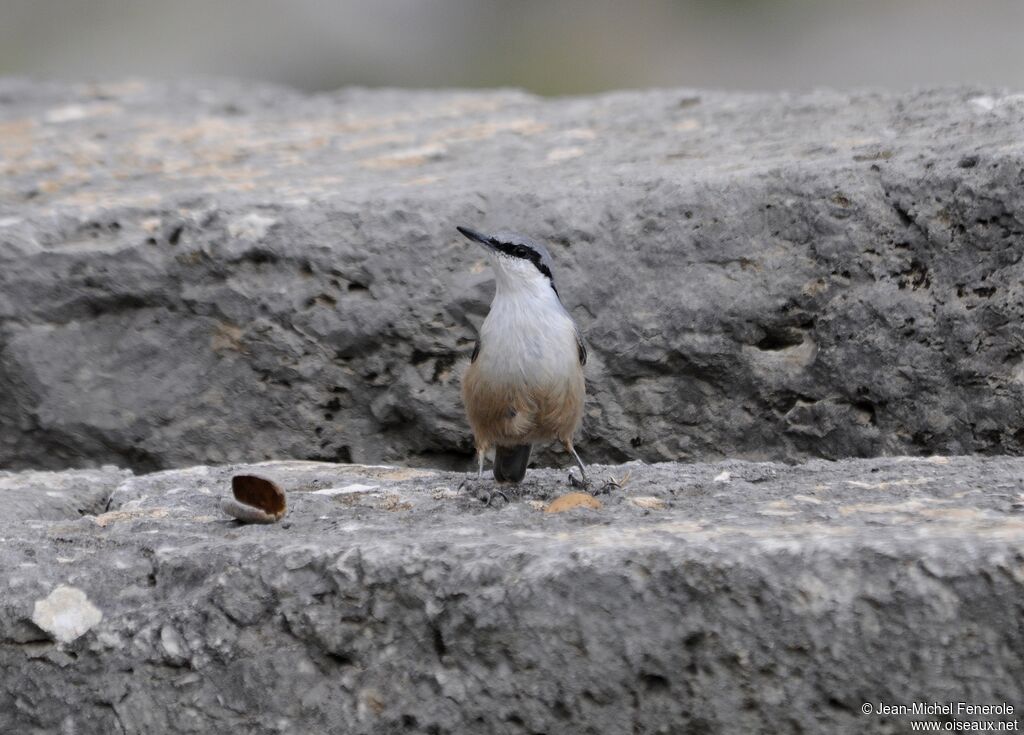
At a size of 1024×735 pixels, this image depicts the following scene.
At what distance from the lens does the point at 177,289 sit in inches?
179

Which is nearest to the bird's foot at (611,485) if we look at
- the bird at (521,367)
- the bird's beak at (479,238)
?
the bird at (521,367)

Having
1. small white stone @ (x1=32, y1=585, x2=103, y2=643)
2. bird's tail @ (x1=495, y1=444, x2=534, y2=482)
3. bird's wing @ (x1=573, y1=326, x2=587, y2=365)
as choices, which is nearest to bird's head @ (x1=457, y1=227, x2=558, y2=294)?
bird's wing @ (x1=573, y1=326, x2=587, y2=365)

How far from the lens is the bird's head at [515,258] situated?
4031mm

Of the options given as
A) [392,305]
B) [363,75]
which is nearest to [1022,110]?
[392,305]

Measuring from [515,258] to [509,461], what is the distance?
617 mm

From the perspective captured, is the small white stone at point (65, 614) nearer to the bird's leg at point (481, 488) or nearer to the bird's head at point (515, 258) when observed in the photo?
the bird's leg at point (481, 488)

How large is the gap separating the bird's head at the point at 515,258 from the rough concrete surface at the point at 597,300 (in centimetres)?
28

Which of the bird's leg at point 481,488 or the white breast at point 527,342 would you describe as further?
the white breast at point 527,342

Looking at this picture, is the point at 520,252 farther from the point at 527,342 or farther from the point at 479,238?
the point at 527,342

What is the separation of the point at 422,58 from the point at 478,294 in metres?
9.13

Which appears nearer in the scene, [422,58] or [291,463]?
[291,463]

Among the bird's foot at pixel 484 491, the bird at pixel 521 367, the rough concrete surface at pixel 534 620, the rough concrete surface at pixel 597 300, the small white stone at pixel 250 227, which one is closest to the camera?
the rough concrete surface at pixel 534 620

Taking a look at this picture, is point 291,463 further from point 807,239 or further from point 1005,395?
point 1005,395

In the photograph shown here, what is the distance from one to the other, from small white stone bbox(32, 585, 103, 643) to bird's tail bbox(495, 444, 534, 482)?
1.36 metres
